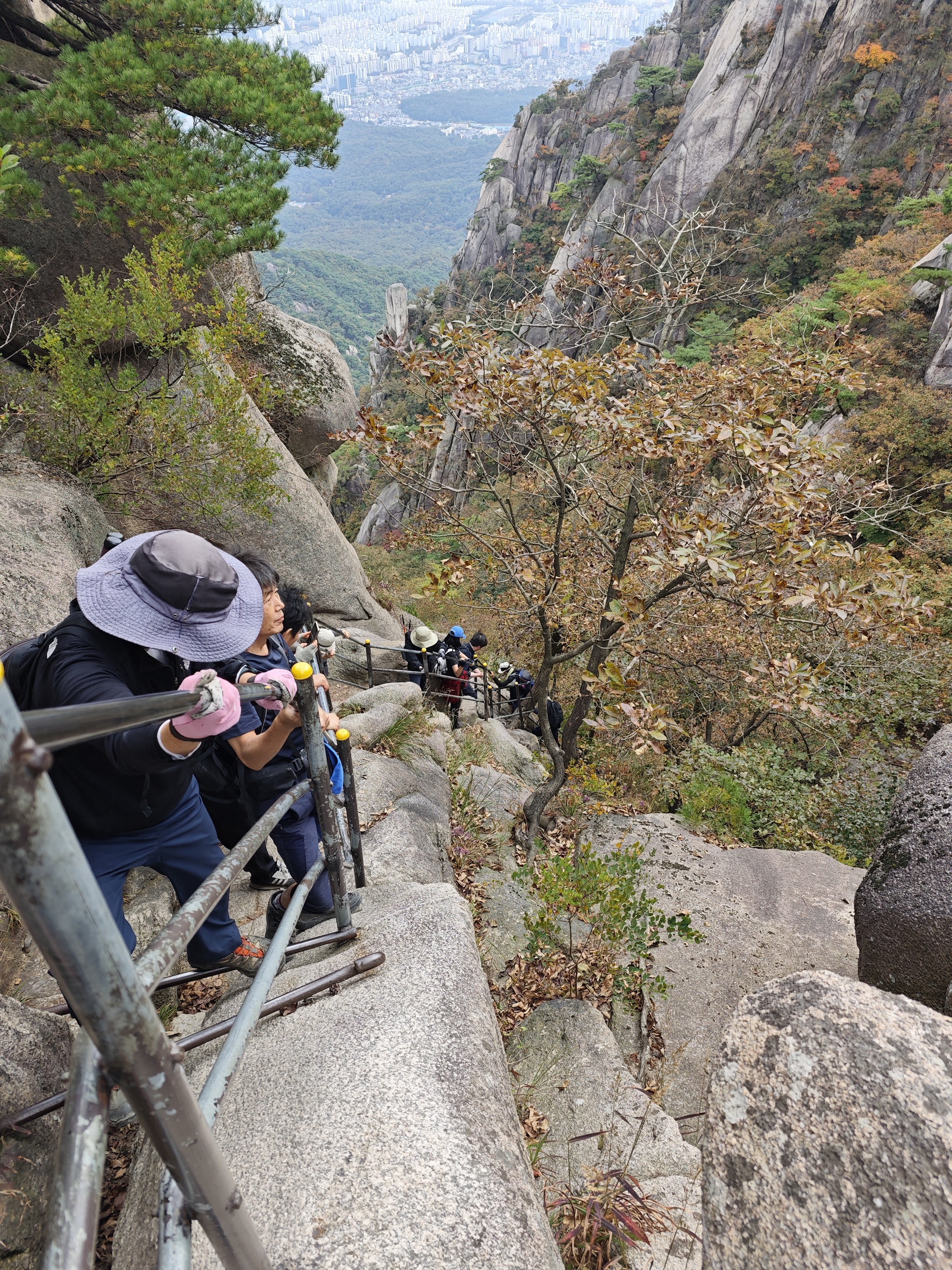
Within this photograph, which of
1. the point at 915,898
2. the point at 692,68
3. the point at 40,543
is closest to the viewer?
the point at 915,898

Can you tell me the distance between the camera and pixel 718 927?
570 centimetres

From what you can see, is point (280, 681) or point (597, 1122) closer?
point (280, 681)

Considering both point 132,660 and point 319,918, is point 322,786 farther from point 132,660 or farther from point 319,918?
point 319,918

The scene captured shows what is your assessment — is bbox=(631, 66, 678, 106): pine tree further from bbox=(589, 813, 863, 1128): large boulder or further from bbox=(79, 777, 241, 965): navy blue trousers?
bbox=(79, 777, 241, 965): navy blue trousers

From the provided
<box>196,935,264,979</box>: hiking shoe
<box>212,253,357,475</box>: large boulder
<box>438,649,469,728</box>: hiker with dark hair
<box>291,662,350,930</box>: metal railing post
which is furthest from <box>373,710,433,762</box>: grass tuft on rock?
<box>212,253,357,475</box>: large boulder

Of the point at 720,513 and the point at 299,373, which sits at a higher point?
the point at 720,513

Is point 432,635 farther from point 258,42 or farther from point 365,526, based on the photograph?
point 365,526

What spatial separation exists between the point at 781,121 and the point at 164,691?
43.2 metres

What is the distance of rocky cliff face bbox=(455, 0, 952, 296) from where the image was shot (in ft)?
88.3

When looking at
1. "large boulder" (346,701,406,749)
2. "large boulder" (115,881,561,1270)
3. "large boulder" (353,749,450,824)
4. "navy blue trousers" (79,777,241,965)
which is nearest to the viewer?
"large boulder" (115,881,561,1270)

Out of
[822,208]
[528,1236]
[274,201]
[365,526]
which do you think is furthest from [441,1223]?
[365,526]

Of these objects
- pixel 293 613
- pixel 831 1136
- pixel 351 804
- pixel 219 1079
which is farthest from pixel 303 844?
pixel 831 1136

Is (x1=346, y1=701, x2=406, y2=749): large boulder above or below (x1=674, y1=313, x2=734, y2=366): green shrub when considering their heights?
below

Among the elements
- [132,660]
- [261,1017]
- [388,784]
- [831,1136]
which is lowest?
[388,784]
